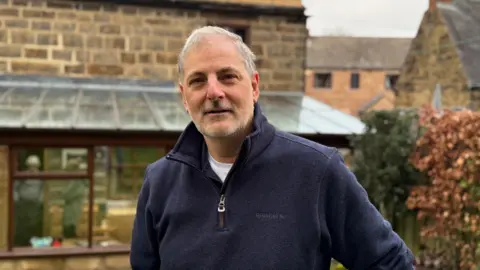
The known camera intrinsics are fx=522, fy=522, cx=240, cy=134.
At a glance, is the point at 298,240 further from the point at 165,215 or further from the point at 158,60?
the point at 158,60

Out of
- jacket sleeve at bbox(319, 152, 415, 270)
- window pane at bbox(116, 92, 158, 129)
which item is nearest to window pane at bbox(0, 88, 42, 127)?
window pane at bbox(116, 92, 158, 129)

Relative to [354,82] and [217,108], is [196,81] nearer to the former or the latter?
[217,108]

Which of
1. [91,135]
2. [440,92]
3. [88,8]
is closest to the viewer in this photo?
[91,135]

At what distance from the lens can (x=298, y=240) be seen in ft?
5.59

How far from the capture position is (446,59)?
15234 millimetres

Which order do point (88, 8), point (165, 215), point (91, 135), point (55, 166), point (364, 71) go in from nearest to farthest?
point (165, 215)
point (91, 135)
point (55, 166)
point (88, 8)
point (364, 71)

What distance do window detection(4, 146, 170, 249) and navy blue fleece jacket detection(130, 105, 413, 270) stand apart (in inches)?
222

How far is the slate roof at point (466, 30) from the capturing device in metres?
14.5

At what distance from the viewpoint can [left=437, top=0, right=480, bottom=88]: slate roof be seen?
14.5 m

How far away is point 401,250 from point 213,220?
64 cm

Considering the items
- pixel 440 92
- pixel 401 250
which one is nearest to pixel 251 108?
pixel 401 250

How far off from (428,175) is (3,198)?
6476mm

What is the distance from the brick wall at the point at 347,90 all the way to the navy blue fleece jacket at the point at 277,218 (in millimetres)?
32389

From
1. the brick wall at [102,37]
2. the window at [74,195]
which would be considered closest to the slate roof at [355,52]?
the brick wall at [102,37]
